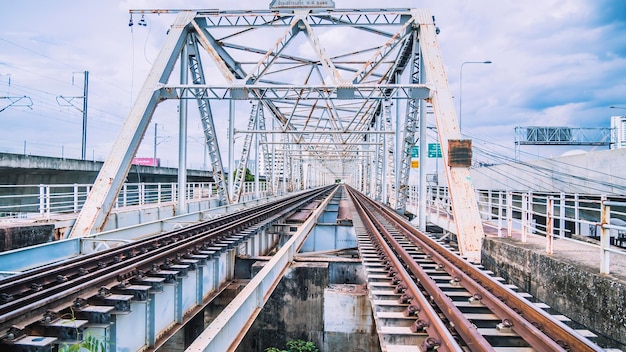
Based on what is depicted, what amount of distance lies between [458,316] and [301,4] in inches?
623

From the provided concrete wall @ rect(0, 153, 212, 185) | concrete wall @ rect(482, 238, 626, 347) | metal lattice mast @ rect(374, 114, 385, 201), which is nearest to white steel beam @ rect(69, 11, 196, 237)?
concrete wall @ rect(0, 153, 212, 185)

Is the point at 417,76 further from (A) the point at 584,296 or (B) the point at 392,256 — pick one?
(A) the point at 584,296

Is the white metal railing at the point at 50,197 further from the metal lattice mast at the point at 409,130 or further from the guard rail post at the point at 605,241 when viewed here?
the metal lattice mast at the point at 409,130

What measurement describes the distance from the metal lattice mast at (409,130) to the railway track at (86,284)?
13697mm

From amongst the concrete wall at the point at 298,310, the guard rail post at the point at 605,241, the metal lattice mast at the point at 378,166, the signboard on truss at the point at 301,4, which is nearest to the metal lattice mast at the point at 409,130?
the signboard on truss at the point at 301,4

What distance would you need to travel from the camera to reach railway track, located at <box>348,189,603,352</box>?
149 inches

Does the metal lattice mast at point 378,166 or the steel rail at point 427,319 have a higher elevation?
the metal lattice mast at point 378,166

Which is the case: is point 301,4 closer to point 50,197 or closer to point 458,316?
point 50,197

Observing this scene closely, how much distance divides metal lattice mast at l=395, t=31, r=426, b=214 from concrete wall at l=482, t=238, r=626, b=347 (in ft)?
39.4

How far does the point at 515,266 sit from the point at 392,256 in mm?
2558

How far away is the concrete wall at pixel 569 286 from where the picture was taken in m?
5.06

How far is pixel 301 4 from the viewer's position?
17.2 m

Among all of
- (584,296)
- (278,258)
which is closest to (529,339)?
(584,296)

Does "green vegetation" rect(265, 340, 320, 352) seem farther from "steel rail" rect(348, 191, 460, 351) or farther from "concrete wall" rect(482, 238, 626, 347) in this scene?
"concrete wall" rect(482, 238, 626, 347)
